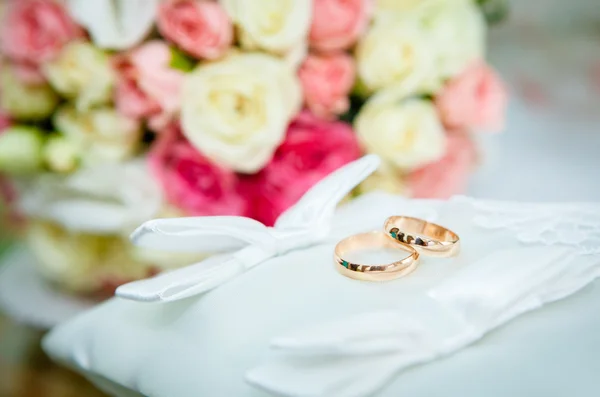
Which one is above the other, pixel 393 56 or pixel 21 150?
pixel 393 56

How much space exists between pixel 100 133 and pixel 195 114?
128mm

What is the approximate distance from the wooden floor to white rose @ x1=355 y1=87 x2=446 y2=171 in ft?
1.28

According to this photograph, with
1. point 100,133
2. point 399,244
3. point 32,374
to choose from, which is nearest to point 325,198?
point 399,244

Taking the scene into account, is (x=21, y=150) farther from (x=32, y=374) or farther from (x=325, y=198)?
(x=325, y=198)

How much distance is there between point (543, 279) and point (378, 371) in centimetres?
12

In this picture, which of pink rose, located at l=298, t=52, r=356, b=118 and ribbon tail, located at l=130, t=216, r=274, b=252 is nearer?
ribbon tail, located at l=130, t=216, r=274, b=252

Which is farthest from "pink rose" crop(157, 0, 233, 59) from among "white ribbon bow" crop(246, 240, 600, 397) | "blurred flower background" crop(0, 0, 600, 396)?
"white ribbon bow" crop(246, 240, 600, 397)

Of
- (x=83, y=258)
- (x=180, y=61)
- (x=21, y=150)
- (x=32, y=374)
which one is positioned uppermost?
(x=180, y=61)

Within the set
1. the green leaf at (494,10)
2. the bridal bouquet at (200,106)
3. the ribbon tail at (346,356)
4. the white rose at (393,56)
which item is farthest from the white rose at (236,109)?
the green leaf at (494,10)

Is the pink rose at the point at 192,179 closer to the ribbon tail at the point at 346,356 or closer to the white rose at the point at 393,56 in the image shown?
the white rose at the point at 393,56

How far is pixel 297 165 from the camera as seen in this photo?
664 mm

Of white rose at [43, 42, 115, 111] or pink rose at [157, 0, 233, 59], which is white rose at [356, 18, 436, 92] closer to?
pink rose at [157, 0, 233, 59]

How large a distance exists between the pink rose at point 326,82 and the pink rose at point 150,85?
5.1 inches

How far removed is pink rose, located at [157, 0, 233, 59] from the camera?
622 mm
